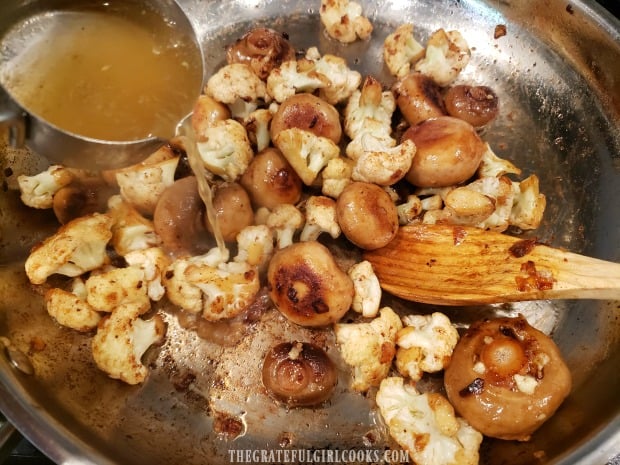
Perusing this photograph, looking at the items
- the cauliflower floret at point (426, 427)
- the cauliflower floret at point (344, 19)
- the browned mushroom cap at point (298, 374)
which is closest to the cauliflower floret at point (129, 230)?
the browned mushroom cap at point (298, 374)

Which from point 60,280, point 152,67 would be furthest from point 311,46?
point 60,280

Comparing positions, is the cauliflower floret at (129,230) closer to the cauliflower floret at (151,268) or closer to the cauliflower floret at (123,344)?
the cauliflower floret at (151,268)

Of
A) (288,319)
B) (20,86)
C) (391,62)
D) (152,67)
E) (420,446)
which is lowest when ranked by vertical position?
(288,319)

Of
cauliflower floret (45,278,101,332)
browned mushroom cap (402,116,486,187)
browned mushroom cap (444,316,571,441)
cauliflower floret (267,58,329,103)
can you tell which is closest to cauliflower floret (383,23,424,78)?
cauliflower floret (267,58,329,103)

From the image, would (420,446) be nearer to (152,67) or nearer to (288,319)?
(288,319)

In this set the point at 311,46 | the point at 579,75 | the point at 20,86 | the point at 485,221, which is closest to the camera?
the point at 20,86

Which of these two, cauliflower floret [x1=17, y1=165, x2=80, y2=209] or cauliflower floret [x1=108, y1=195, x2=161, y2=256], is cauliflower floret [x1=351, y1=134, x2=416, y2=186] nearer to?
cauliflower floret [x1=108, y1=195, x2=161, y2=256]
